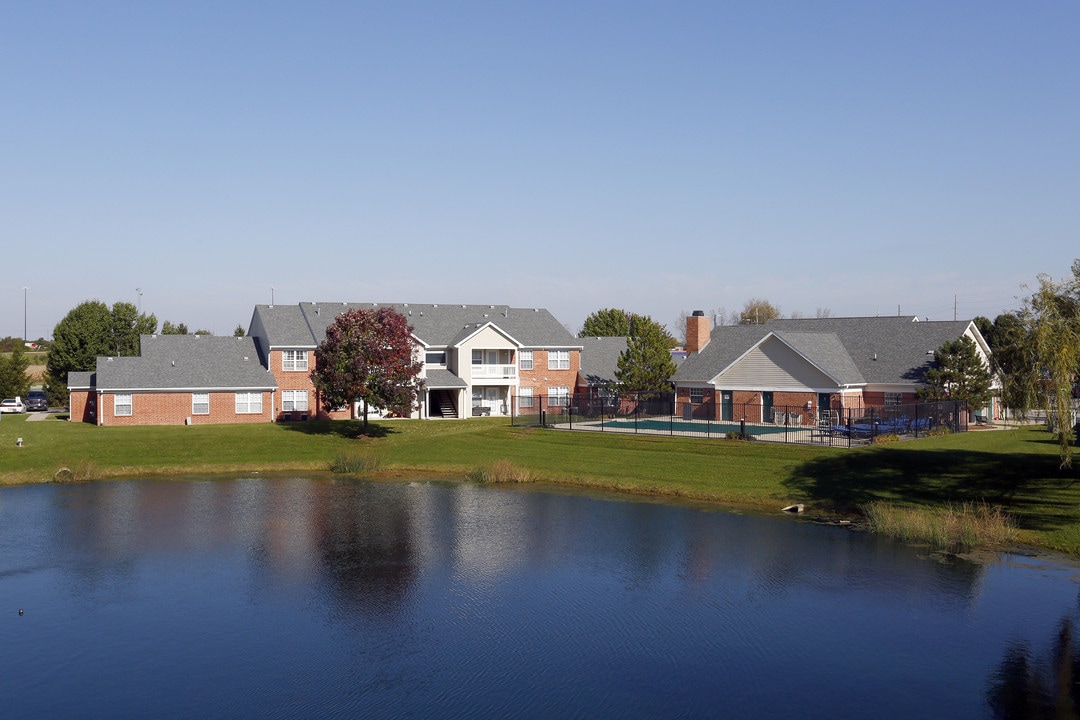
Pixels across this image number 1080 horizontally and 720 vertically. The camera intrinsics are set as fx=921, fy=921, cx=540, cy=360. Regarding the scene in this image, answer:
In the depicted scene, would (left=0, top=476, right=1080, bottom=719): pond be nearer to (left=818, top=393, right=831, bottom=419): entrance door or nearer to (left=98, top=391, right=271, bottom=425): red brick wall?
(left=818, top=393, right=831, bottom=419): entrance door

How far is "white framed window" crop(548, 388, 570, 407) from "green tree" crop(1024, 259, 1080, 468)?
41.9 m

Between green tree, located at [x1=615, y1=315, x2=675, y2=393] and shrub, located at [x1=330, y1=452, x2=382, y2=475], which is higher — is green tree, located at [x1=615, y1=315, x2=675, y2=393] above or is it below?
above

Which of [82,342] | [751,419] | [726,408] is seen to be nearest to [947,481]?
[751,419]

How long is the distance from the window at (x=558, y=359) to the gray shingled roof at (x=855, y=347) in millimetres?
10948

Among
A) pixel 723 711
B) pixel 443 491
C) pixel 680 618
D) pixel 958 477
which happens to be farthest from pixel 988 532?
pixel 443 491

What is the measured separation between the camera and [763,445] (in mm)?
44719

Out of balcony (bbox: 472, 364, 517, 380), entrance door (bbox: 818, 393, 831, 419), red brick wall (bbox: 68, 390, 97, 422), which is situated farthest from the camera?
balcony (bbox: 472, 364, 517, 380)

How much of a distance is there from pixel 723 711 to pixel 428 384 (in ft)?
160

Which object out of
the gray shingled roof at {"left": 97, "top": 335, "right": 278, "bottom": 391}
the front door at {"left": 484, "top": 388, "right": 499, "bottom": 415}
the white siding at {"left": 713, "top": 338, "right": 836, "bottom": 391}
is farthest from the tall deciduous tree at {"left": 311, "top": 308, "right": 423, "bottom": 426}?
the white siding at {"left": 713, "top": 338, "right": 836, "bottom": 391}

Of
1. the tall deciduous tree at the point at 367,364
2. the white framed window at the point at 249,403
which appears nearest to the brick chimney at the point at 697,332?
the tall deciduous tree at the point at 367,364

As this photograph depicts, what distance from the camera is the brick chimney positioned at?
236 ft

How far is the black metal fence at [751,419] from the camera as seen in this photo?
4631 cm

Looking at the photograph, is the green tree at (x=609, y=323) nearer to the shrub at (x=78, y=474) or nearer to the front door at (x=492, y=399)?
the front door at (x=492, y=399)

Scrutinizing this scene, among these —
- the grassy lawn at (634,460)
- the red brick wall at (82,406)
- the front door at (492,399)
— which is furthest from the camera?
the front door at (492,399)
